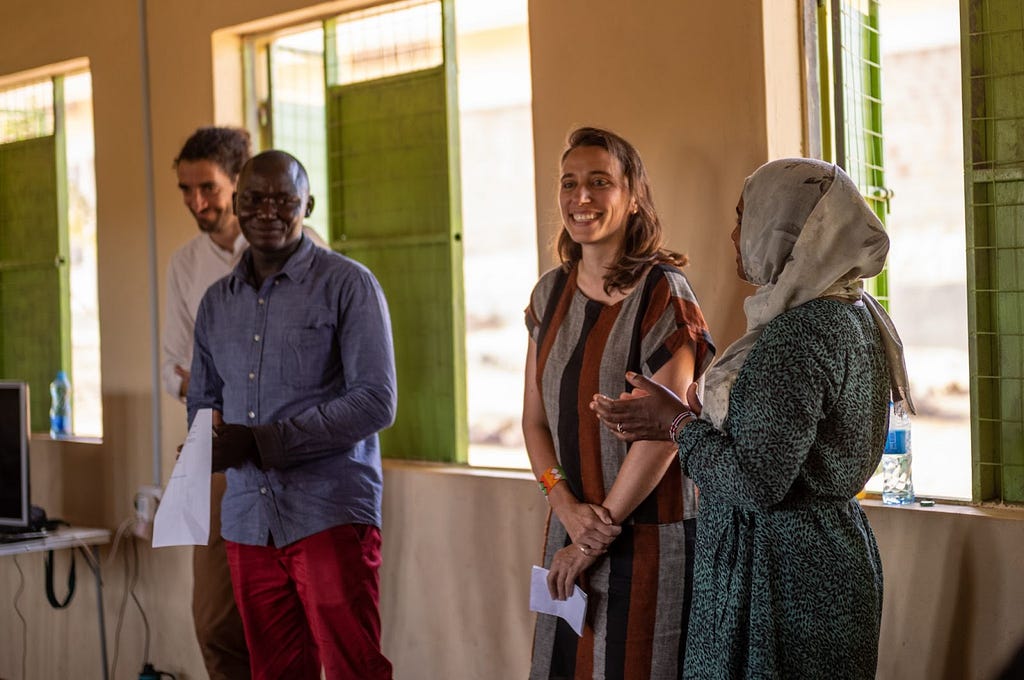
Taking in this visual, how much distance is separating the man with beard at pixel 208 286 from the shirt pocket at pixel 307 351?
24.9 inches

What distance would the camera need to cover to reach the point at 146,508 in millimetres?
4258

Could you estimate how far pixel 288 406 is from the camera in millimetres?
2842

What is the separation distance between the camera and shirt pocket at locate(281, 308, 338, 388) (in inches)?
112

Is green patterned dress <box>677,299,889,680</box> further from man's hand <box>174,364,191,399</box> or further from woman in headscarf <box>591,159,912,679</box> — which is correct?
man's hand <box>174,364,191,399</box>

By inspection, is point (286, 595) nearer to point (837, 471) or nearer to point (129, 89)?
point (837, 471)

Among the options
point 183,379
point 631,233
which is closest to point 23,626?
point 183,379

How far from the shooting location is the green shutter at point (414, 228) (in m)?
3.59

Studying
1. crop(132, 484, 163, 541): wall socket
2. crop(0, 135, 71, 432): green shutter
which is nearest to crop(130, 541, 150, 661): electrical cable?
crop(132, 484, 163, 541): wall socket

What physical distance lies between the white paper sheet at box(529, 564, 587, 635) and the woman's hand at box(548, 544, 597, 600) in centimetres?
1

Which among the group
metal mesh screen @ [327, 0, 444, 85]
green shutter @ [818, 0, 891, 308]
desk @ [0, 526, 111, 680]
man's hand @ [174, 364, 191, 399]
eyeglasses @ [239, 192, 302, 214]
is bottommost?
desk @ [0, 526, 111, 680]

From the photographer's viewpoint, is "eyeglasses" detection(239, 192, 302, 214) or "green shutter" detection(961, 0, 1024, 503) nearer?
"green shutter" detection(961, 0, 1024, 503)

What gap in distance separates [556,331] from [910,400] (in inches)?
30.4

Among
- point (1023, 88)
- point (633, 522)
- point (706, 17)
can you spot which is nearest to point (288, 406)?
point (633, 522)

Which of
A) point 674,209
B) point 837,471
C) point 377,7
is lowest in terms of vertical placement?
point 837,471
